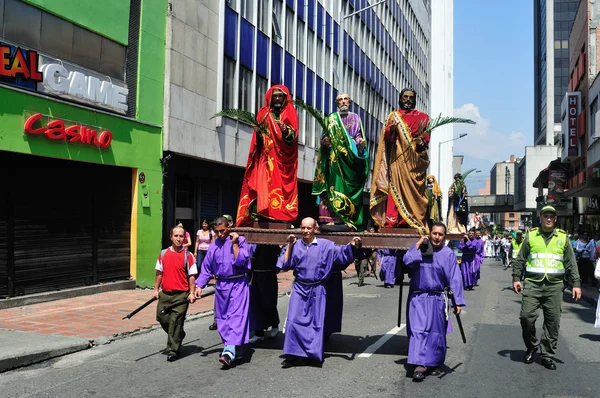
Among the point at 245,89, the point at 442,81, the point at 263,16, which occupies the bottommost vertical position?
the point at 245,89

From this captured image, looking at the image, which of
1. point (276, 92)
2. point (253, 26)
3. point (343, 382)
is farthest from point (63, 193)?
point (253, 26)

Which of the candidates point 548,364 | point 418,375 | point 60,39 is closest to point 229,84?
point 60,39

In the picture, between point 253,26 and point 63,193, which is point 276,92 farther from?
point 253,26

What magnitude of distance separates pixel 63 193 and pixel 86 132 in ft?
4.40

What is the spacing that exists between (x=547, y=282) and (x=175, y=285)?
4581mm

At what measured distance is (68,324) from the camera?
10148 millimetres

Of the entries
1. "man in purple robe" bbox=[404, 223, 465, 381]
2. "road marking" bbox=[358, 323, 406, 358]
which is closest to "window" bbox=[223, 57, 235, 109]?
"road marking" bbox=[358, 323, 406, 358]

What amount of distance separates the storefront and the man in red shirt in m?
5.05

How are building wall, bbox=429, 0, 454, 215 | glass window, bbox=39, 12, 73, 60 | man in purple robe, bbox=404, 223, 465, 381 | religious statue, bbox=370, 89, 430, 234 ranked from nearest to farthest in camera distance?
1. man in purple robe, bbox=404, 223, 465, 381
2. religious statue, bbox=370, 89, 430, 234
3. glass window, bbox=39, 12, 73, 60
4. building wall, bbox=429, 0, 454, 215

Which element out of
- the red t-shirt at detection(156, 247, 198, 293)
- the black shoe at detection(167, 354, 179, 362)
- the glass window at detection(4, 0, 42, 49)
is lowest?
the black shoe at detection(167, 354, 179, 362)

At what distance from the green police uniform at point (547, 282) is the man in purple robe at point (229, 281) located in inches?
135

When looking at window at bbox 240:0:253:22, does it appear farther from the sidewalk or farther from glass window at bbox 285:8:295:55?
the sidewalk

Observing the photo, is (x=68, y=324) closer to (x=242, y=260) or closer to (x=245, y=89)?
(x=242, y=260)

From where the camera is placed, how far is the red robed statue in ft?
28.6
